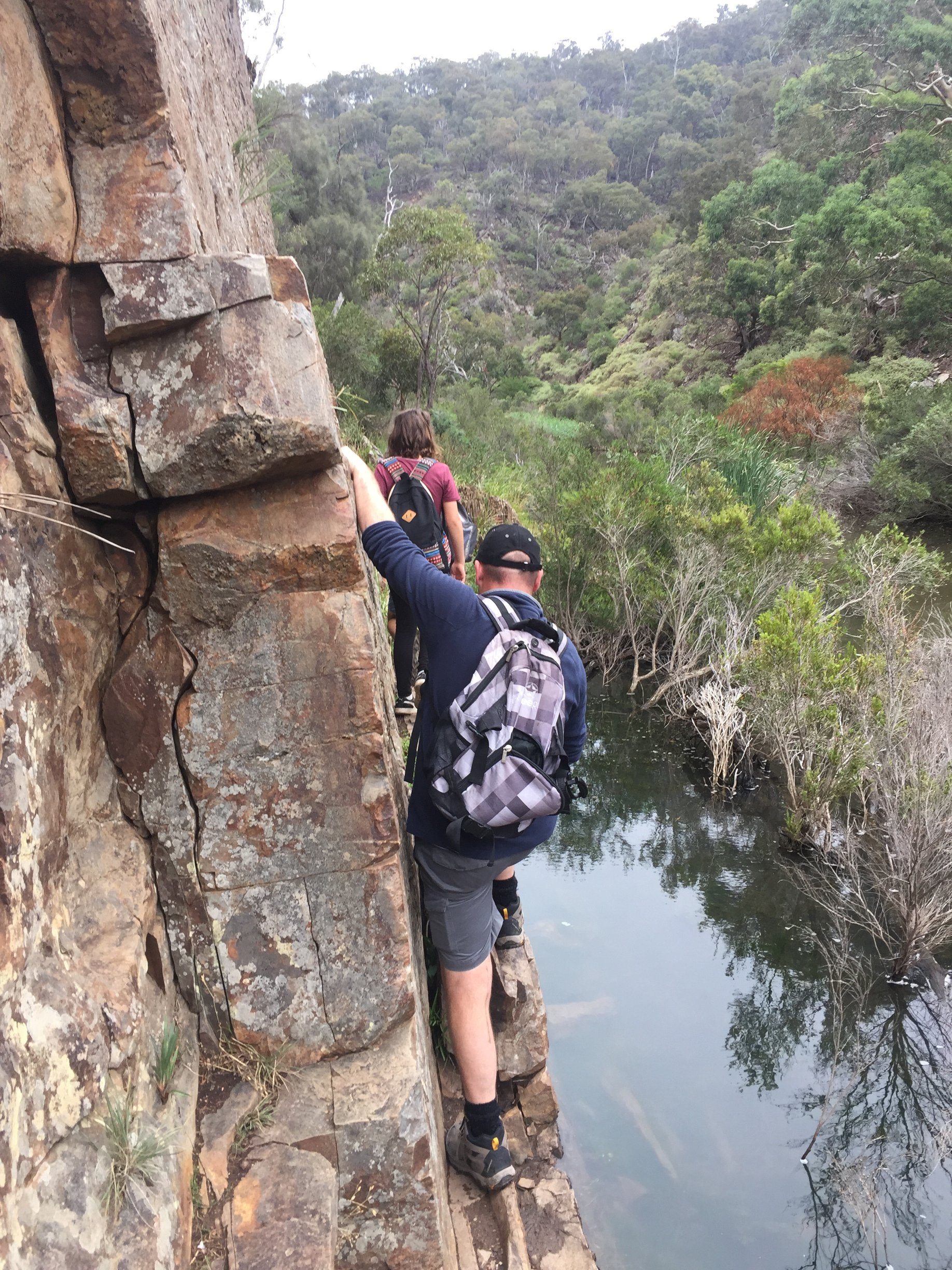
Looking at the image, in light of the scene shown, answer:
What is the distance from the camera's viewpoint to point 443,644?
2.22 meters

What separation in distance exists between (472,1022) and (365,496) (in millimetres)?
1614

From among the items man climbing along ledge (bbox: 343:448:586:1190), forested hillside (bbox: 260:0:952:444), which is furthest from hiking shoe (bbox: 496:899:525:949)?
forested hillside (bbox: 260:0:952:444)

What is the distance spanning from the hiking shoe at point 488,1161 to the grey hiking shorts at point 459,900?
0.63 metres

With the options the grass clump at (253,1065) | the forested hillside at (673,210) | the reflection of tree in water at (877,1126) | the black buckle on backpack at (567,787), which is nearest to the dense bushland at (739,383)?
the forested hillside at (673,210)

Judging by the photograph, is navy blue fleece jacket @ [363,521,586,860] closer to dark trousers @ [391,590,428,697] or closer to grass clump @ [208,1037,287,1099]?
grass clump @ [208,1037,287,1099]

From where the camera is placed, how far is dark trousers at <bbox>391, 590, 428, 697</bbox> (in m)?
3.96

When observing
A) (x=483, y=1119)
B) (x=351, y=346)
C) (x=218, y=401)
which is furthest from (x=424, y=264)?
(x=483, y=1119)

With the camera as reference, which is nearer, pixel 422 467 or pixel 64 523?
pixel 64 523

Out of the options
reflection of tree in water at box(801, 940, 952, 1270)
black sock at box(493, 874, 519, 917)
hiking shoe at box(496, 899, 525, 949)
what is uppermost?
black sock at box(493, 874, 519, 917)

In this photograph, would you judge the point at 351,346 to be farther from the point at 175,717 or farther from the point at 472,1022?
the point at 472,1022

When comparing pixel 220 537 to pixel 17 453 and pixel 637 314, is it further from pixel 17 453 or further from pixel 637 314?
pixel 637 314

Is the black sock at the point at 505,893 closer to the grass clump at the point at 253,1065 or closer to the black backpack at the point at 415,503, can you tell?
the grass clump at the point at 253,1065

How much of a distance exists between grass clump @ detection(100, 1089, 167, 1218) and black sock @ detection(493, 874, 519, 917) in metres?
1.61

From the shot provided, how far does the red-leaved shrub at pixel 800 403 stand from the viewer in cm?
1645
